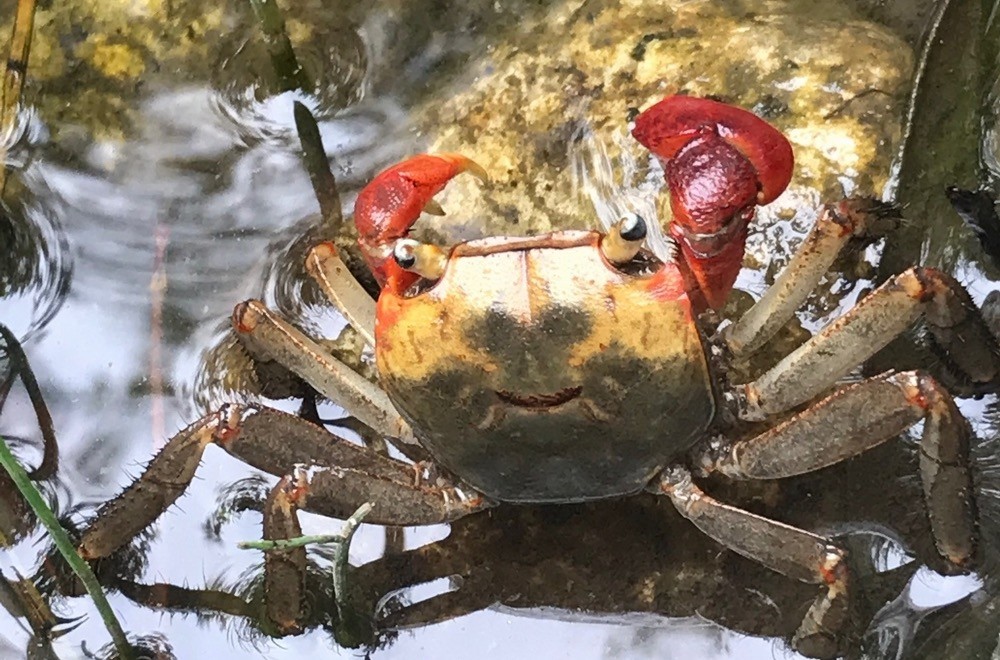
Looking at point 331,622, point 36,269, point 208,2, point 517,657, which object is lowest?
point 517,657

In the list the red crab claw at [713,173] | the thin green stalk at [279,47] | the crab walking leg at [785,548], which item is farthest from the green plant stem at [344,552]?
the thin green stalk at [279,47]

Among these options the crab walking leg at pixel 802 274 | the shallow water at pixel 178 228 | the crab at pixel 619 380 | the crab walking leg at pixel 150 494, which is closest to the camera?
the crab at pixel 619 380

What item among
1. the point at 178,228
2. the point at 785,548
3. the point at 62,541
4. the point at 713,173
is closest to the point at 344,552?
the point at 62,541

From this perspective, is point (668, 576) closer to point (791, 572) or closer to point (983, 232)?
point (791, 572)

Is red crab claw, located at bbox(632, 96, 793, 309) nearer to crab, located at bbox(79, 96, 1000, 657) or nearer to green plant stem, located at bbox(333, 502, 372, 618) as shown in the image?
crab, located at bbox(79, 96, 1000, 657)

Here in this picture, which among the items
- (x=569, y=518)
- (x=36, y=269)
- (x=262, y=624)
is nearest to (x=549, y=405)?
Answer: (x=569, y=518)

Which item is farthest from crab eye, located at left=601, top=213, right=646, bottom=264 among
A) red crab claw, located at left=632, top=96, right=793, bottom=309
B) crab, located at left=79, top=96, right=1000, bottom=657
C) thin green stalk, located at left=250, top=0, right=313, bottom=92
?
thin green stalk, located at left=250, top=0, right=313, bottom=92

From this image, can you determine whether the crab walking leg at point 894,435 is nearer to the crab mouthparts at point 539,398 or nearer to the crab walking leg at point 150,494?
the crab mouthparts at point 539,398
